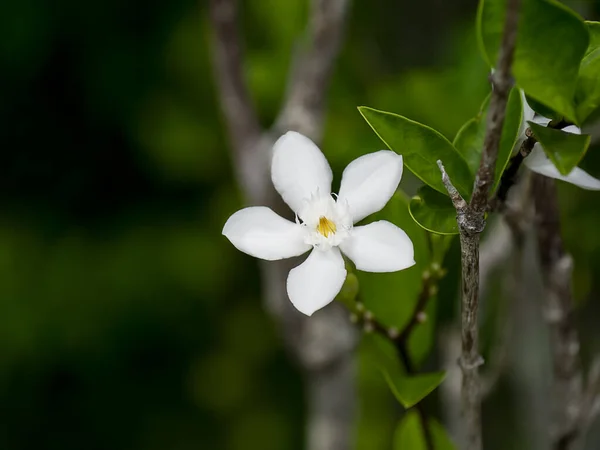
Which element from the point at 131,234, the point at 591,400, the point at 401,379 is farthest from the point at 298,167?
the point at 131,234

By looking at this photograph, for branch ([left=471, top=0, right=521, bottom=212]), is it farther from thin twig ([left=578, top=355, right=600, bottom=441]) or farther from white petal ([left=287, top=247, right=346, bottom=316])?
thin twig ([left=578, top=355, right=600, bottom=441])

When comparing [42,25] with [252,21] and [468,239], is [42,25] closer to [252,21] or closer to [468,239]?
[252,21]

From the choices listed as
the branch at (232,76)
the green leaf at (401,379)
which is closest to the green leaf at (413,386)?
the green leaf at (401,379)

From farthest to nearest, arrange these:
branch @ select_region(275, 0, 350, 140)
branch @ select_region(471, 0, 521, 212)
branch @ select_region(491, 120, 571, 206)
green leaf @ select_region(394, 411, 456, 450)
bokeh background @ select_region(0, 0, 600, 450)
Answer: bokeh background @ select_region(0, 0, 600, 450) < branch @ select_region(275, 0, 350, 140) < green leaf @ select_region(394, 411, 456, 450) < branch @ select_region(491, 120, 571, 206) < branch @ select_region(471, 0, 521, 212)

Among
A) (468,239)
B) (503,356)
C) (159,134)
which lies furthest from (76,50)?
(468,239)

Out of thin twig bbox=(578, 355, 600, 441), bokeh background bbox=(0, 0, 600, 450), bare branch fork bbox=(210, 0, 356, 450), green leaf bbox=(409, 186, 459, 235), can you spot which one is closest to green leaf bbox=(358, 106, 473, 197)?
green leaf bbox=(409, 186, 459, 235)

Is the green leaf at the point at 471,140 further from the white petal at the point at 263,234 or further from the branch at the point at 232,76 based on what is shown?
the branch at the point at 232,76
